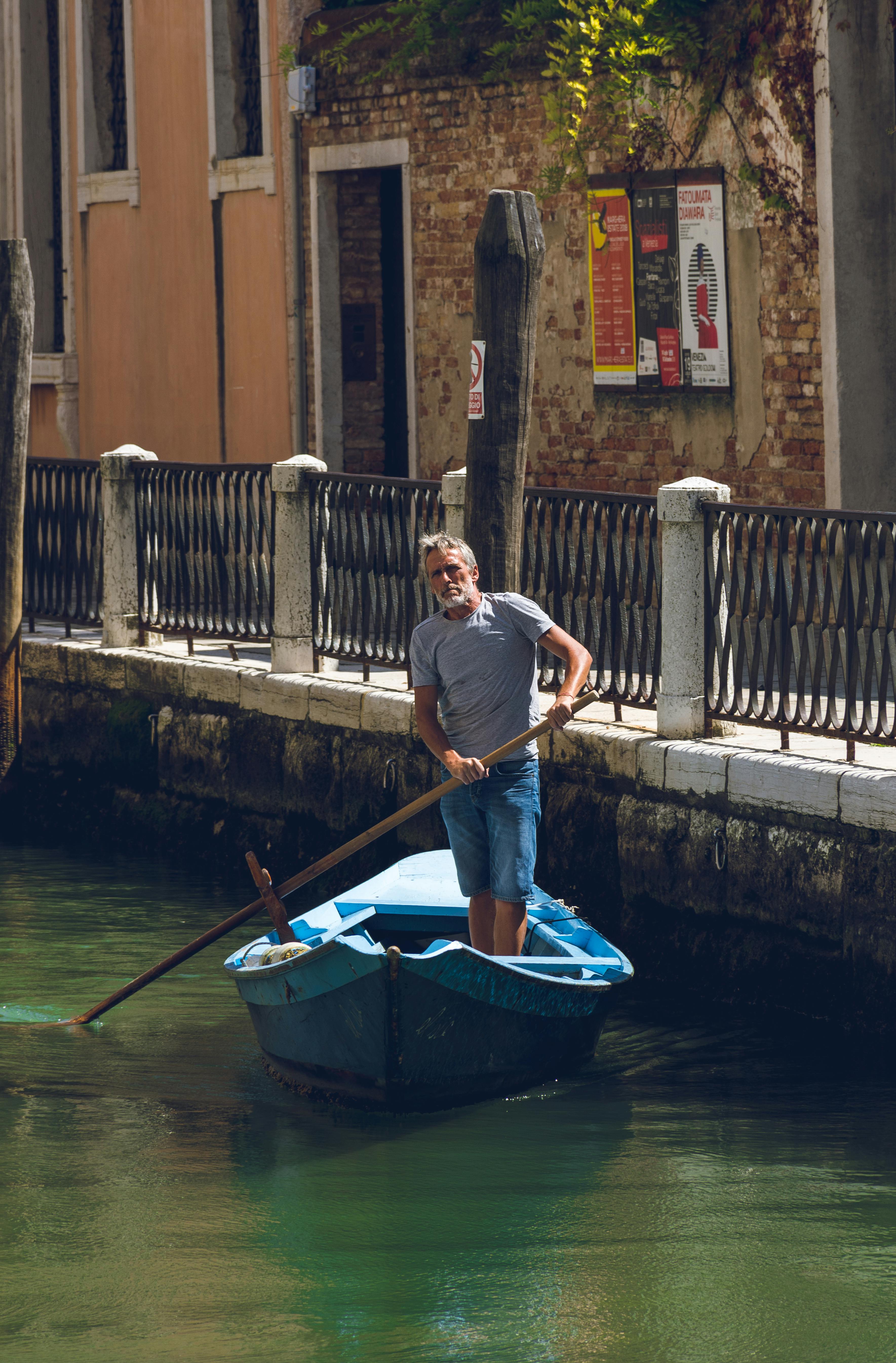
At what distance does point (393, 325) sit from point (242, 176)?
1.60 meters

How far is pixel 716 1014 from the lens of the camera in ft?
27.3

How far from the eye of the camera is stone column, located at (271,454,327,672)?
35.4 feet

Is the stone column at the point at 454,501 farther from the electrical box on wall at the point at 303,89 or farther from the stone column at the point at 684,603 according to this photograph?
the electrical box on wall at the point at 303,89

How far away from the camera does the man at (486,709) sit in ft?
23.9

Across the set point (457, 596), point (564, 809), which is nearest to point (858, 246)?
point (564, 809)

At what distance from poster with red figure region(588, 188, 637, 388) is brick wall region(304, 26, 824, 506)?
11 centimetres

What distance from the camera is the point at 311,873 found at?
8211mm

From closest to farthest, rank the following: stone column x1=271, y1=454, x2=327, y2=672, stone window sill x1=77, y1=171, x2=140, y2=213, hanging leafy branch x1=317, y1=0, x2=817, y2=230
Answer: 1. stone column x1=271, y1=454, x2=327, y2=672
2. hanging leafy branch x1=317, y1=0, x2=817, y2=230
3. stone window sill x1=77, y1=171, x2=140, y2=213

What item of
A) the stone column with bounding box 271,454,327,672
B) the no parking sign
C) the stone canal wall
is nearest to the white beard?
the stone canal wall

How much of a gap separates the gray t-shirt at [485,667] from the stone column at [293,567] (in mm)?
3432

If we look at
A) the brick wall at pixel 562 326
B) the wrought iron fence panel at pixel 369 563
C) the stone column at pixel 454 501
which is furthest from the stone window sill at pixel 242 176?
the stone column at pixel 454 501

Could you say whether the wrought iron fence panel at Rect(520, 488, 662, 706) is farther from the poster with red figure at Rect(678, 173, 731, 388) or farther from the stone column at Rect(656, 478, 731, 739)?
the poster with red figure at Rect(678, 173, 731, 388)

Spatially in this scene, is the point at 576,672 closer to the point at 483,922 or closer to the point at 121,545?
the point at 483,922

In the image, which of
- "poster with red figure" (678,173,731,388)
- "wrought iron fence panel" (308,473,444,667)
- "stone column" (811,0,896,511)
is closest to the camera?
"wrought iron fence panel" (308,473,444,667)
